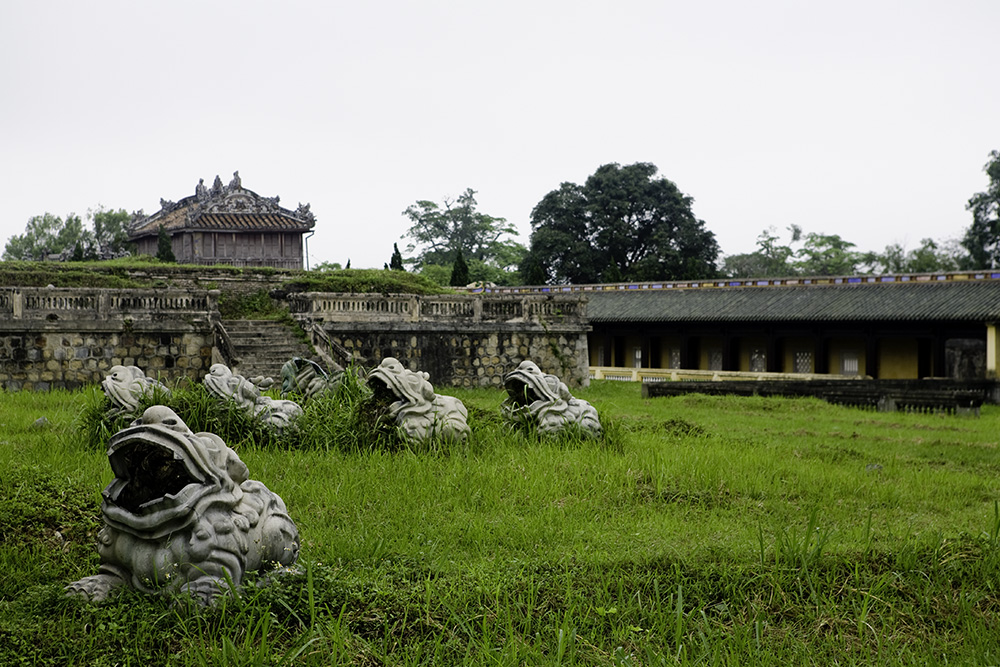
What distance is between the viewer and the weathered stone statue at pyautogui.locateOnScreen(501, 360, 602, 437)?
9.98 metres

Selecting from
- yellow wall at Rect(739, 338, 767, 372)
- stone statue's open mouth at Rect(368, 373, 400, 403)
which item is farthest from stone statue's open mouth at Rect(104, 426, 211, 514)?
yellow wall at Rect(739, 338, 767, 372)

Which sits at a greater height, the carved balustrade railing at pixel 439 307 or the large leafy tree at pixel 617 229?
the large leafy tree at pixel 617 229

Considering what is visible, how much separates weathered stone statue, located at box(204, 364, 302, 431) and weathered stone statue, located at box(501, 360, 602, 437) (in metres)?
2.43

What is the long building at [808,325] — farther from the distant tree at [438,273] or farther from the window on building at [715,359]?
the distant tree at [438,273]

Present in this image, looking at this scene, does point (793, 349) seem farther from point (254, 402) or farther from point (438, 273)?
point (254, 402)

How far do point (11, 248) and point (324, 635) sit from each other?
197ft

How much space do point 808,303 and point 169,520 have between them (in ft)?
92.3

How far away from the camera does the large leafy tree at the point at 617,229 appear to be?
156 feet

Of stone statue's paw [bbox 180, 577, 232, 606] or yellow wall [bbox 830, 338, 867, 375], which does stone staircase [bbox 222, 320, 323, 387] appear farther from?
yellow wall [bbox 830, 338, 867, 375]

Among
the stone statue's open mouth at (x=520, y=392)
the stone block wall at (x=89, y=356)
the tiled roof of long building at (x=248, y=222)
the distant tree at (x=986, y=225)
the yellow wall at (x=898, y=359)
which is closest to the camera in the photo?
the stone statue's open mouth at (x=520, y=392)

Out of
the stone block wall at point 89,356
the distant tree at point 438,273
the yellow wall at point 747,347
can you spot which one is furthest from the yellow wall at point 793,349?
the distant tree at point 438,273

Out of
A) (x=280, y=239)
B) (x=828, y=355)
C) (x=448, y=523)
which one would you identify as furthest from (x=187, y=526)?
(x=280, y=239)

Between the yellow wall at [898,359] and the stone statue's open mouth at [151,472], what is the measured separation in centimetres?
2845

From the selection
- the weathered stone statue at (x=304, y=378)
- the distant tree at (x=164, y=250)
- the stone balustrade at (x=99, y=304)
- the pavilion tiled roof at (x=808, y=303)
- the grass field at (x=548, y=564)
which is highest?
the distant tree at (x=164, y=250)
